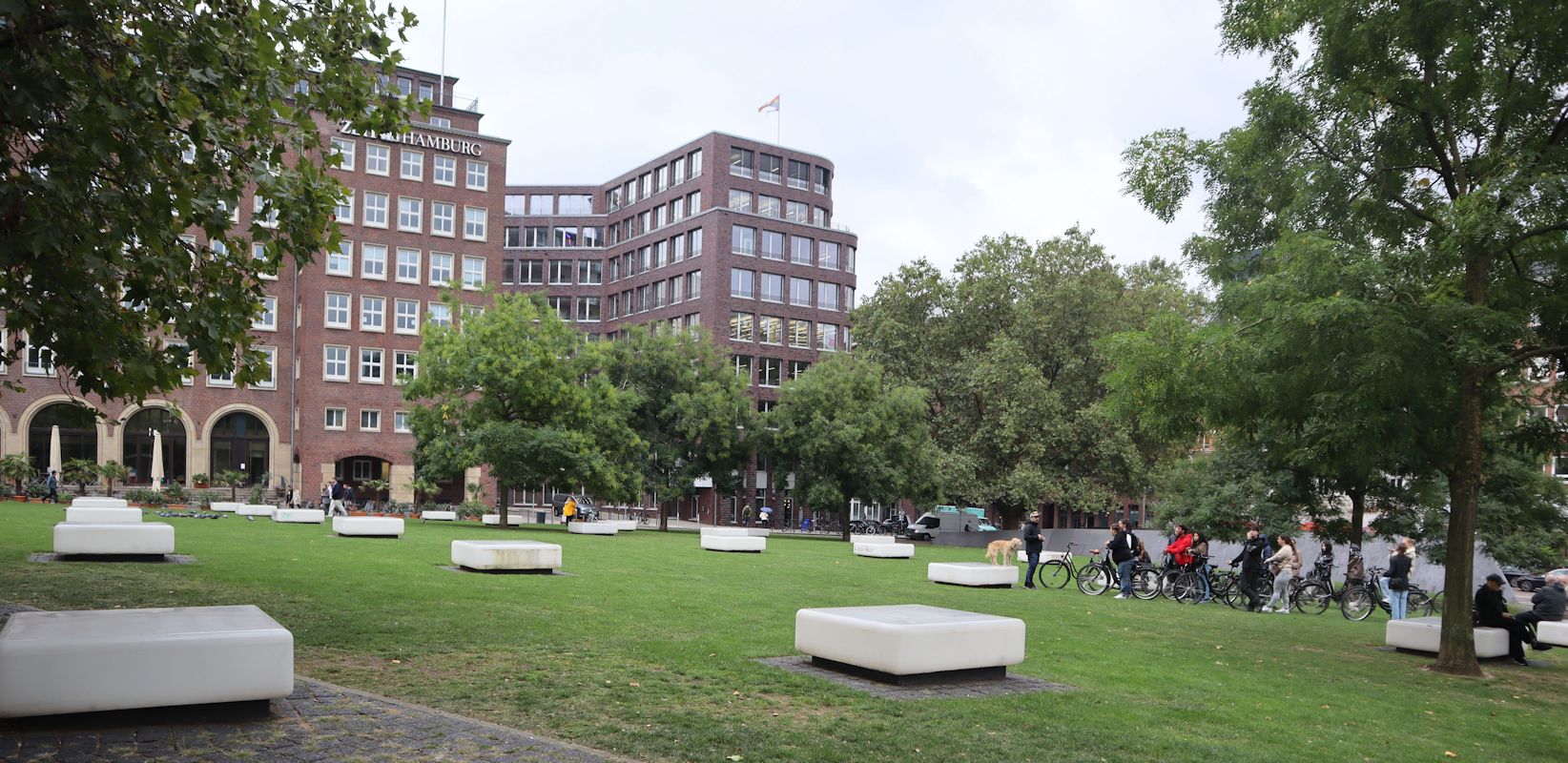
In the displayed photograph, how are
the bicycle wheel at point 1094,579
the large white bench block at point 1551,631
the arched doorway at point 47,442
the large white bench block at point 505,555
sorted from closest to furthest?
1. the large white bench block at point 1551,631
2. the large white bench block at point 505,555
3. the bicycle wheel at point 1094,579
4. the arched doorway at point 47,442

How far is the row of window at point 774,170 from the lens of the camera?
3425 inches

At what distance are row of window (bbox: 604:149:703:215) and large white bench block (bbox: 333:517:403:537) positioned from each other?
5867 centimetres

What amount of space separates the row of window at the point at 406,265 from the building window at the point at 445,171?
434cm

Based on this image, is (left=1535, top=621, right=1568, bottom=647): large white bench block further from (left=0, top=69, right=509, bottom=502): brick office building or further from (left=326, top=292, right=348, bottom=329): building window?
(left=326, top=292, right=348, bottom=329): building window

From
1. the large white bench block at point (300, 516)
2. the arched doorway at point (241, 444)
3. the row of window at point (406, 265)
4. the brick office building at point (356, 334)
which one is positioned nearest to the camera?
the large white bench block at point (300, 516)

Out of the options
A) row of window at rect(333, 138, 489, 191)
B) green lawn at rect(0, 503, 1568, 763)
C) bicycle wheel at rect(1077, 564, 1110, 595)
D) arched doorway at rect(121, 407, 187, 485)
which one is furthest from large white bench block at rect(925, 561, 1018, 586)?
row of window at rect(333, 138, 489, 191)

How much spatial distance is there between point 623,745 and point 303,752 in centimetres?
200

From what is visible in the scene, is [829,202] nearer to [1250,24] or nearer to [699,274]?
[699,274]

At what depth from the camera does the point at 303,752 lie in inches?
279

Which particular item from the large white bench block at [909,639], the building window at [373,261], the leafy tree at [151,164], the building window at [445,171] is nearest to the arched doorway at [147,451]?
the building window at [373,261]

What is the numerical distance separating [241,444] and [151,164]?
61092 mm

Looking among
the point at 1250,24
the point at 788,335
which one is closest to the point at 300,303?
the point at 788,335

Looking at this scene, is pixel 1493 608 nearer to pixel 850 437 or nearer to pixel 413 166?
pixel 850 437

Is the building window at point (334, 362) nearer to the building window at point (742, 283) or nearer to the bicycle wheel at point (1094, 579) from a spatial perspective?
the building window at point (742, 283)
